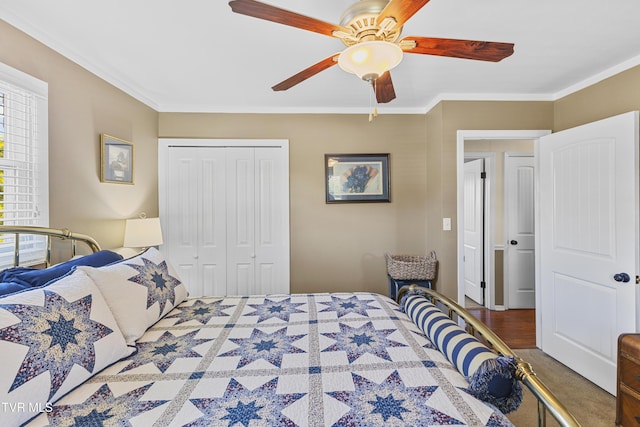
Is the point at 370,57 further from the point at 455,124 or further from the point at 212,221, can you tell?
the point at 212,221

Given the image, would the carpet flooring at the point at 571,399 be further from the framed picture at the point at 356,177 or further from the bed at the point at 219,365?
the framed picture at the point at 356,177

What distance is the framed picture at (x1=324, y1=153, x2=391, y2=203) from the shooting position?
10.7 feet

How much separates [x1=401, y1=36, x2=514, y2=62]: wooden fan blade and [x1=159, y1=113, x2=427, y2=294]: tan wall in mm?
1917

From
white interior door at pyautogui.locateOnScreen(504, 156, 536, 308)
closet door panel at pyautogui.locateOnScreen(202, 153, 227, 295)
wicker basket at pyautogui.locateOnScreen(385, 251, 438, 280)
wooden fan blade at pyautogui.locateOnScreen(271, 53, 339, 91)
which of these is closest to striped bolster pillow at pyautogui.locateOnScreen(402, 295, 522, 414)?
wooden fan blade at pyautogui.locateOnScreen(271, 53, 339, 91)

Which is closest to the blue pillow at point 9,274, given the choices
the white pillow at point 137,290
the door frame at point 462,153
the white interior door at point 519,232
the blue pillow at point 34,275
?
the blue pillow at point 34,275

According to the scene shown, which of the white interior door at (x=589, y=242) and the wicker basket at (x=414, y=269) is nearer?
the white interior door at (x=589, y=242)

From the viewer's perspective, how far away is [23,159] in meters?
1.73

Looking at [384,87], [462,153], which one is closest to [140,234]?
[384,87]

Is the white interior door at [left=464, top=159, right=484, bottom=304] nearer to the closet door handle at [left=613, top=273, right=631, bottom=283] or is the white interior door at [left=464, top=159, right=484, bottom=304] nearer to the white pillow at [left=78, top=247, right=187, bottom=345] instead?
the closet door handle at [left=613, top=273, right=631, bottom=283]

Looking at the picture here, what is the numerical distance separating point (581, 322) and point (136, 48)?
13.1 feet

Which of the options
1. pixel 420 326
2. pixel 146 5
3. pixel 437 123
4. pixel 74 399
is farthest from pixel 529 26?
pixel 74 399

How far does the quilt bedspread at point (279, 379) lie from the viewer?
0.95 m

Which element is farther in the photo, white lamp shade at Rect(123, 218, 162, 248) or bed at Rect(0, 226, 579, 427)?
white lamp shade at Rect(123, 218, 162, 248)

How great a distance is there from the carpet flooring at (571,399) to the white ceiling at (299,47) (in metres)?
2.44
